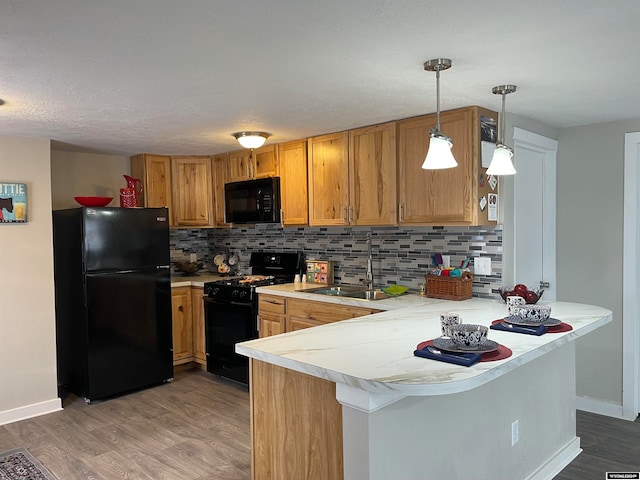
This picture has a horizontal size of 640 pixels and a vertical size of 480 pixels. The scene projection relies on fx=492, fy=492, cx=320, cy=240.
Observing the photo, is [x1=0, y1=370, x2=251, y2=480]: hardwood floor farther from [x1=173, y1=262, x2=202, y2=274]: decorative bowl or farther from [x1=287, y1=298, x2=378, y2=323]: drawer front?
[x1=173, y1=262, x2=202, y2=274]: decorative bowl

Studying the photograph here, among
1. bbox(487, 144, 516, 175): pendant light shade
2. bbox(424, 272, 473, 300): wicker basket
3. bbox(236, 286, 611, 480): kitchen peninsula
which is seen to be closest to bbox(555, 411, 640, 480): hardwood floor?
bbox(236, 286, 611, 480): kitchen peninsula

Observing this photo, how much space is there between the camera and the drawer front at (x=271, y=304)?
12.8 feet

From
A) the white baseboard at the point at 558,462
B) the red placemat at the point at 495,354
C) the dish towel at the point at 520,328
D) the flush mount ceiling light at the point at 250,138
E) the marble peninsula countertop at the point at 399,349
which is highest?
the flush mount ceiling light at the point at 250,138

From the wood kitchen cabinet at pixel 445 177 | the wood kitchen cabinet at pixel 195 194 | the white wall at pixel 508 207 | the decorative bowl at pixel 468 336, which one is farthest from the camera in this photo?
the wood kitchen cabinet at pixel 195 194

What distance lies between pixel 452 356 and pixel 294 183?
263cm

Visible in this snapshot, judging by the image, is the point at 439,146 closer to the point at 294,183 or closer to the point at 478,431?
the point at 478,431

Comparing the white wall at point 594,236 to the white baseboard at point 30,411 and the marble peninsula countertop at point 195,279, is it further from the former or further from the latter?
the white baseboard at point 30,411

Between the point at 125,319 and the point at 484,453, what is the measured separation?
2.95m

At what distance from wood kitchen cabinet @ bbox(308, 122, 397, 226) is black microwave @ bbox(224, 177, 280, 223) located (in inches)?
16.1

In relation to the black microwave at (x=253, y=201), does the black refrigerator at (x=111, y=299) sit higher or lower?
lower

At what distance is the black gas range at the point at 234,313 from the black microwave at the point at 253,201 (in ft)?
1.68

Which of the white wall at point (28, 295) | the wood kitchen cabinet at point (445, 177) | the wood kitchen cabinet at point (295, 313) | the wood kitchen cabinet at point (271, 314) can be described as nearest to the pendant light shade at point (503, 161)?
the wood kitchen cabinet at point (445, 177)

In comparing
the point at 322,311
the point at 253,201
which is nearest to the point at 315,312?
the point at 322,311

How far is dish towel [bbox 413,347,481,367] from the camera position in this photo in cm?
171
